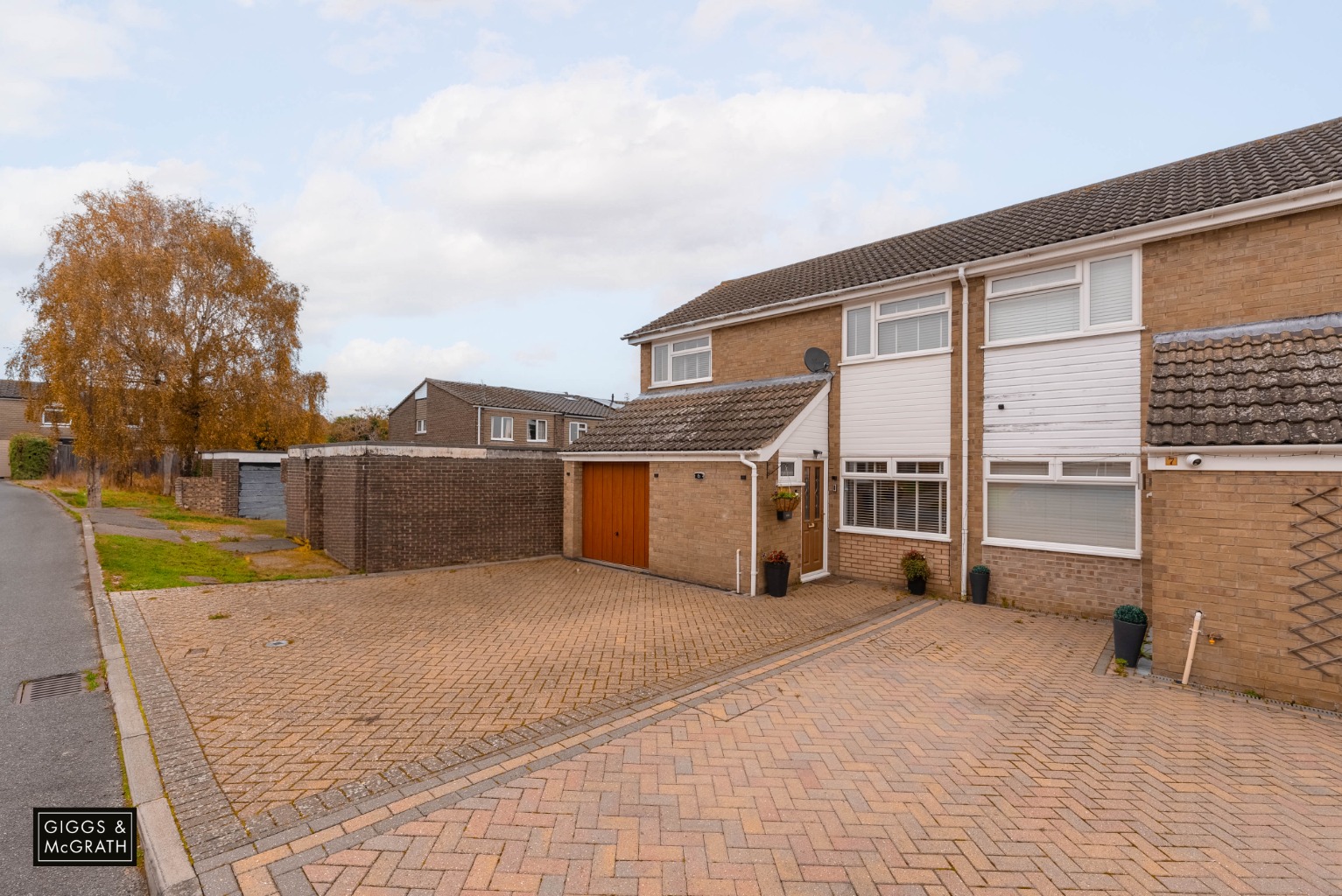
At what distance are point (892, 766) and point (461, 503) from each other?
11.0 m

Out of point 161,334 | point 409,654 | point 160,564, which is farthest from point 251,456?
point 409,654

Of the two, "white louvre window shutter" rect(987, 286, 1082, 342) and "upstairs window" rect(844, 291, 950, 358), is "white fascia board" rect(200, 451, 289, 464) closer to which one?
"upstairs window" rect(844, 291, 950, 358)

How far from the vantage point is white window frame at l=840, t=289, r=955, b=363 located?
34.8 feet

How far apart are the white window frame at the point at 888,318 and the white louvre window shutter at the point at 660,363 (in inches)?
206

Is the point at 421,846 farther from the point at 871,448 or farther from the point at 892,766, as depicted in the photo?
the point at 871,448

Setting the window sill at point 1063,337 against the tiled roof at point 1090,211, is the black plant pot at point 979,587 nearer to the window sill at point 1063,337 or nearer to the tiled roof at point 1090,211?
the window sill at point 1063,337

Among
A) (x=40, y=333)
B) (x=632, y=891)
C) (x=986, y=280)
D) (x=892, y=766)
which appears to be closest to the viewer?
(x=632, y=891)

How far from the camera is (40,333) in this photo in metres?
21.7

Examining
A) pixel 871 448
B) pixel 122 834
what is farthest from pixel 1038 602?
pixel 122 834

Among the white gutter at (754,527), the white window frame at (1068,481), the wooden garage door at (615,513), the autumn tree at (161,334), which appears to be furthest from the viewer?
the autumn tree at (161,334)

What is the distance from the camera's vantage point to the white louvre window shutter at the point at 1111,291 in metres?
8.88

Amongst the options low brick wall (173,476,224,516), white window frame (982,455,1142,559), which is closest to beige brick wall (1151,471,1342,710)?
white window frame (982,455,1142,559)

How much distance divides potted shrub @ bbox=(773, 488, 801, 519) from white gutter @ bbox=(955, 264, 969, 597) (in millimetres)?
2903
